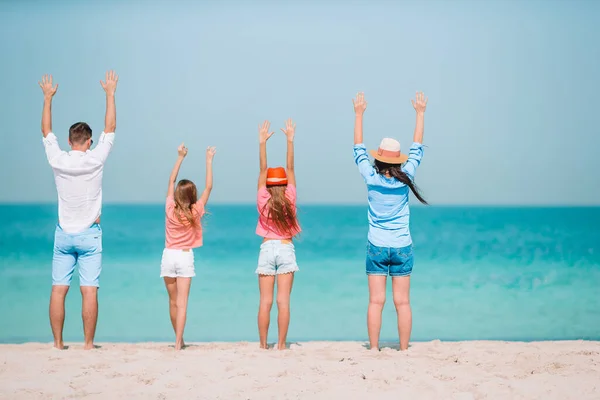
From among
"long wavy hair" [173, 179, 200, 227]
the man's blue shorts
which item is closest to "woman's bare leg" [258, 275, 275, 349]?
"long wavy hair" [173, 179, 200, 227]

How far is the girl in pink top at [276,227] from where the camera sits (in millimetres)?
6371

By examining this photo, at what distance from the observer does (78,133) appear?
612 centimetres

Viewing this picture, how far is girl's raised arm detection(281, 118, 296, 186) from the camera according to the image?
645 centimetres

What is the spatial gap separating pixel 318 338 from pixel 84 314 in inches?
165

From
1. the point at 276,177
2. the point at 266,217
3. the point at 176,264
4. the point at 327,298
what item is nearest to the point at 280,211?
the point at 266,217

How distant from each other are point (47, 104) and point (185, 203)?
4.55 feet

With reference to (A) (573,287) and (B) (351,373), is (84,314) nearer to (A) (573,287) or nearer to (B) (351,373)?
(B) (351,373)

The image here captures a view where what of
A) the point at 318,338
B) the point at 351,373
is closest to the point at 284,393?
the point at 351,373

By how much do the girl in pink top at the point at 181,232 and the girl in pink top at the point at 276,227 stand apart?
0.51 meters

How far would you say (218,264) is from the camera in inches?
835

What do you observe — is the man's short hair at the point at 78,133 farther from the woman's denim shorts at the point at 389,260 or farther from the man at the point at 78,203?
the woman's denim shorts at the point at 389,260

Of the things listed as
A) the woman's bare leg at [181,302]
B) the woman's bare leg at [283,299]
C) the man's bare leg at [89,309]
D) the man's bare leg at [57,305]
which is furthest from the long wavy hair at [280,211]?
the man's bare leg at [57,305]

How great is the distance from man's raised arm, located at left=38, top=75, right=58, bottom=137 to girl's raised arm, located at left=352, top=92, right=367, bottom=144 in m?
2.53

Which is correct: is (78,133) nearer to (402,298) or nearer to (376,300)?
(376,300)
